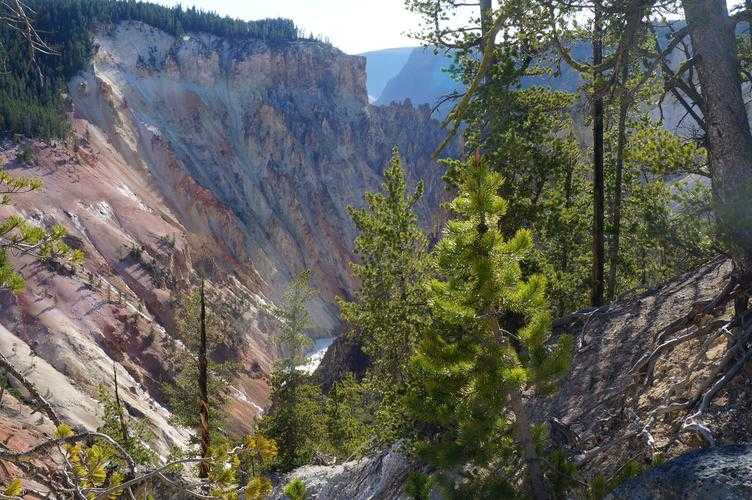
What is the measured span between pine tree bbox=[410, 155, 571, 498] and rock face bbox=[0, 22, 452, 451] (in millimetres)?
12910

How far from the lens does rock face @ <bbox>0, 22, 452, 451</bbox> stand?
3359 centimetres

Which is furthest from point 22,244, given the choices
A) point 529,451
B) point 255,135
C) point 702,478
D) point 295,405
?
point 255,135

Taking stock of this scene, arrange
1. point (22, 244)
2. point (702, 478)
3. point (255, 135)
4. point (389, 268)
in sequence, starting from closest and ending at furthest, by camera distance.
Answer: point (702, 478), point (22, 244), point (389, 268), point (255, 135)

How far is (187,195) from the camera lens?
61094 millimetres

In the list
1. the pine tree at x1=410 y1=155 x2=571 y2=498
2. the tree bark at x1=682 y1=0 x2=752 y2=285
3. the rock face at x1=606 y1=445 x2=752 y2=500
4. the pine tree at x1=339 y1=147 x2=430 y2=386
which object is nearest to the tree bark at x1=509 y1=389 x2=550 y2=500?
the pine tree at x1=410 y1=155 x2=571 y2=498

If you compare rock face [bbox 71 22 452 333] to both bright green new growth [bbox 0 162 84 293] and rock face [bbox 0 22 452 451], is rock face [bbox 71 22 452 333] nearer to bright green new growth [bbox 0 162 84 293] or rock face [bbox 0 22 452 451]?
rock face [bbox 0 22 452 451]

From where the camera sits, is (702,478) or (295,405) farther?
(295,405)

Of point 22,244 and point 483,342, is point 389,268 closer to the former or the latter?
point 483,342

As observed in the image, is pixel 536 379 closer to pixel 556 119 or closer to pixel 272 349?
pixel 556 119

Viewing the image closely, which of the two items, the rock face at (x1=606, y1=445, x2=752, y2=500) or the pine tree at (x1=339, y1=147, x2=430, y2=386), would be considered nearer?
the rock face at (x1=606, y1=445, x2=752, y2=500)

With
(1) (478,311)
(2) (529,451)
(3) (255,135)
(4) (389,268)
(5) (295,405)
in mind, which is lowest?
(5) (295,405)

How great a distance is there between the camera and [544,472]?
5895mm

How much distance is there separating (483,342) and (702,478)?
8.68 ft

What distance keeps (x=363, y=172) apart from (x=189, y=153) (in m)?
26.4
